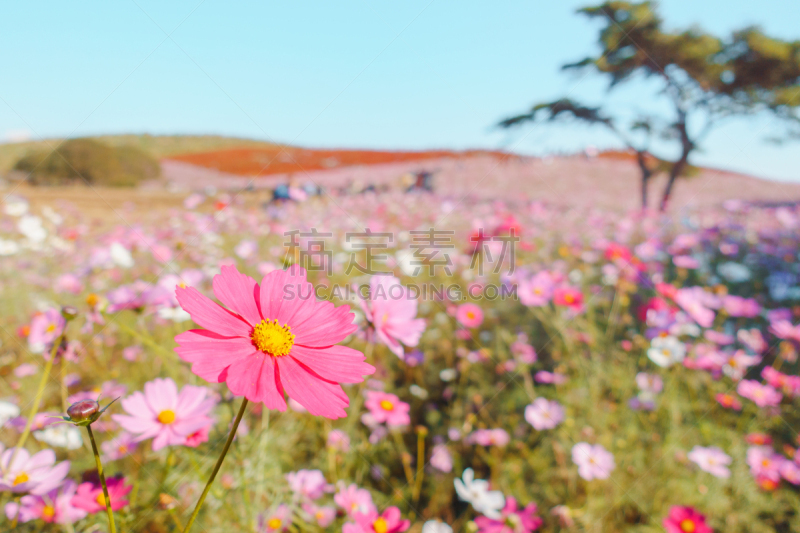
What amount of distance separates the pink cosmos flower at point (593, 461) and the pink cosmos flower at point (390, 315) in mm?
667

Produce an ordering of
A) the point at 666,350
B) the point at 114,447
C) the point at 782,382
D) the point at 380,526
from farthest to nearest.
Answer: the point at 666,350, the point at 782,382, the point at 114,447, the point at 380,526

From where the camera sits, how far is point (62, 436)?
0.83m

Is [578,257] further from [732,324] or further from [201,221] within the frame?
[201,221]

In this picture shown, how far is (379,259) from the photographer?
8.04 feet

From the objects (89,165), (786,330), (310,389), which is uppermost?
(89,165)

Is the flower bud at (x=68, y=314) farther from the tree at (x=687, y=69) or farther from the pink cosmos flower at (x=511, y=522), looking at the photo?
the tree at (x=687, y=69)

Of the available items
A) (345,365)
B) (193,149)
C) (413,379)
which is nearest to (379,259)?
(413,379)

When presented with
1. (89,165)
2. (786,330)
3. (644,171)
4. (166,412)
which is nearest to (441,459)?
(166,412)

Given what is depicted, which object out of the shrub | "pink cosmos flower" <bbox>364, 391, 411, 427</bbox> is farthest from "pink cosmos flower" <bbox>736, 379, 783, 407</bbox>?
the shrub

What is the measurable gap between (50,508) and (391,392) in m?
0.99

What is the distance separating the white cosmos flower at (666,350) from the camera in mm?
1280

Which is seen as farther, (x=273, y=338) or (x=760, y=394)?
(x=760, y=394)

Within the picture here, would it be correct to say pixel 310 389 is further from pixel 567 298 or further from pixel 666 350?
pixel 666 350

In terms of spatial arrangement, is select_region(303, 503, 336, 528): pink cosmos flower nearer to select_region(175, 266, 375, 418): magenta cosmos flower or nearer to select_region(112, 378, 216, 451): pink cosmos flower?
select_region(112, 378, 216, 451): pink cosmos flower
